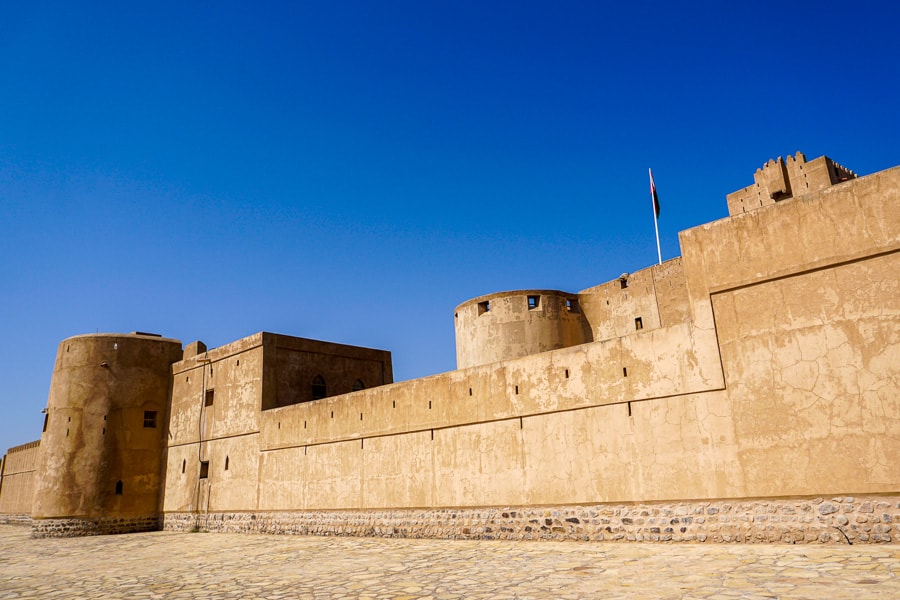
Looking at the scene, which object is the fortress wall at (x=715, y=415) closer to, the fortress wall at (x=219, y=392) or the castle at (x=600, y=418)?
the castle at (x=600, y=418)

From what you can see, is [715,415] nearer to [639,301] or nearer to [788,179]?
[639,301]

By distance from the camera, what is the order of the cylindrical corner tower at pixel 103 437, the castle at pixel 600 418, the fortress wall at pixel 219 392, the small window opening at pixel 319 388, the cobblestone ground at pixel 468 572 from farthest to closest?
1. the cylindrical corner tower at pixel 103 437
2. the small window opening at pixel 319 388
3. the fortress wall at pixel 219 392
4. the castle at pixel 600 418
5. the cobblestone ground at pixel 468 572

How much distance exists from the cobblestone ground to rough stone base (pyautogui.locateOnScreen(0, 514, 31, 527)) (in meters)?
18.5

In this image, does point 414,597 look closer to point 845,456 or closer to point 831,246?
point 845,456

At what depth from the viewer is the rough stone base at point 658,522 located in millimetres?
7785

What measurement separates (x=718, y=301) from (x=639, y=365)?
1.57 m

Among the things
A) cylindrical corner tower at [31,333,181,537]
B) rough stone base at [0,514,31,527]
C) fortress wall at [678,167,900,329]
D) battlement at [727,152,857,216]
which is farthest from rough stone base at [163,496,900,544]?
rough stone base at [0,514,31,527]

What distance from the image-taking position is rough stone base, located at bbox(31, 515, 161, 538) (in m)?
19.6

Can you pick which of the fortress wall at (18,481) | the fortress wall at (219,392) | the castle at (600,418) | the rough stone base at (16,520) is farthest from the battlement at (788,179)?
the rough stone base at (16,520)

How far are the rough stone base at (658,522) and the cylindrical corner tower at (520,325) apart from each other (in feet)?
22.2

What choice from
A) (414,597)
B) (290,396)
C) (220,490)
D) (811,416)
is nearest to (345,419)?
(290,396)

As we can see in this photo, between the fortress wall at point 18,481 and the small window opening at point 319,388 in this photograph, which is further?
the fortress wall at point 18,481

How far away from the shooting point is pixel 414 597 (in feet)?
21.8

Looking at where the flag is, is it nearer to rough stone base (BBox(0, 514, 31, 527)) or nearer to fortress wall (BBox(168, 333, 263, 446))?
fortress wall (BBox(168, 333, 263, 446))
